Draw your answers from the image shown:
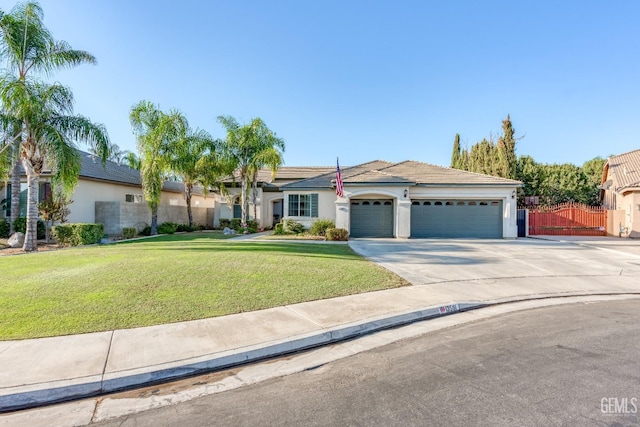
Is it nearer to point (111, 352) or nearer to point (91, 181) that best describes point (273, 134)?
point (91, 181)

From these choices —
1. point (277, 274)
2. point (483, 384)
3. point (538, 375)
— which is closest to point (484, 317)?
point (538, 375)

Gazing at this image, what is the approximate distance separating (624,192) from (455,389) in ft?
90.4

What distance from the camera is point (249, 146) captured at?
848 inches

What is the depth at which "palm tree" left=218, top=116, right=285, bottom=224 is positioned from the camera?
2117 centimetres

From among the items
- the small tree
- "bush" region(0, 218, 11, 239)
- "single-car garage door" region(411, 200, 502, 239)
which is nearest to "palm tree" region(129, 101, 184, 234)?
the small tree

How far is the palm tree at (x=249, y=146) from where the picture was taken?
21172 millimetres

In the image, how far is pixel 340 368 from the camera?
4.33 metres

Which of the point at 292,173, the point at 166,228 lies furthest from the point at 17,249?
the point at 292,173

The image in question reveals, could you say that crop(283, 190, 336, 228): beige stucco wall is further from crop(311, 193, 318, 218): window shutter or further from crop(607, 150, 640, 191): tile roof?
crop(607, 150, 640, 191): tile roof

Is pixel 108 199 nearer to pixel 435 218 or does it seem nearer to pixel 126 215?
pixel 126 215

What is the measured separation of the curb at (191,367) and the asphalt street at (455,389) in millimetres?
644

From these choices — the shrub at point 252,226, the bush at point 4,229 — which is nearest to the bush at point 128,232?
the bush at point 4,229

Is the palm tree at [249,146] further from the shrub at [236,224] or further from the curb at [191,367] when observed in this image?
the curb at [191,367]

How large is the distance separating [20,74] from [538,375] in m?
20.0
